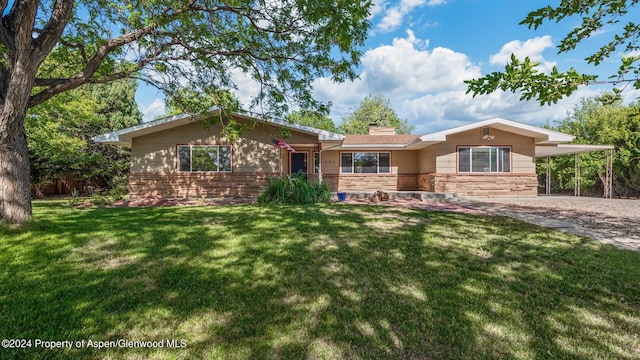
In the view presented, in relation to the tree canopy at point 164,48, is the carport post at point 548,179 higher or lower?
lower

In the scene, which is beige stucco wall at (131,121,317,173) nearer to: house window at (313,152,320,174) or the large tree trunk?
house window at (313,152,320,174)

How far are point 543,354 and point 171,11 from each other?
7.46m

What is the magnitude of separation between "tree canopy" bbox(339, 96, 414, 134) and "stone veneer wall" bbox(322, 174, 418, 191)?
69.2 feet

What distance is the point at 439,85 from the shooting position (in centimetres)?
3000

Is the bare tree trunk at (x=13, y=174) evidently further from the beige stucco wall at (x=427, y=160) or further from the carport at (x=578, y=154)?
the carport at (x=578, y=154)

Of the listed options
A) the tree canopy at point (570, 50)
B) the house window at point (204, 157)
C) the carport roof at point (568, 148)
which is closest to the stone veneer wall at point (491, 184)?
the carport roof at point (568, 148)

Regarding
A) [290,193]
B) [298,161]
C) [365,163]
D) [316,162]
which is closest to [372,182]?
[365,163]

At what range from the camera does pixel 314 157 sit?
49.0 ft

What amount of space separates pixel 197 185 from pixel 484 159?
41.8 feet

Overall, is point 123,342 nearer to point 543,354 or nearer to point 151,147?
point 543,354

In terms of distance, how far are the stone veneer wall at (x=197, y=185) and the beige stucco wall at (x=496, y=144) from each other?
7423 millimetres

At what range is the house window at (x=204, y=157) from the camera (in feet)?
40.0

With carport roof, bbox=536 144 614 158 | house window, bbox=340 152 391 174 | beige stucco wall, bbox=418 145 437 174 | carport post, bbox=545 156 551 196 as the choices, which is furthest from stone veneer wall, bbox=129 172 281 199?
carport post, bbox=545 156 551 196

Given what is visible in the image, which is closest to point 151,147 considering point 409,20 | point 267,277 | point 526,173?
point 267,277
